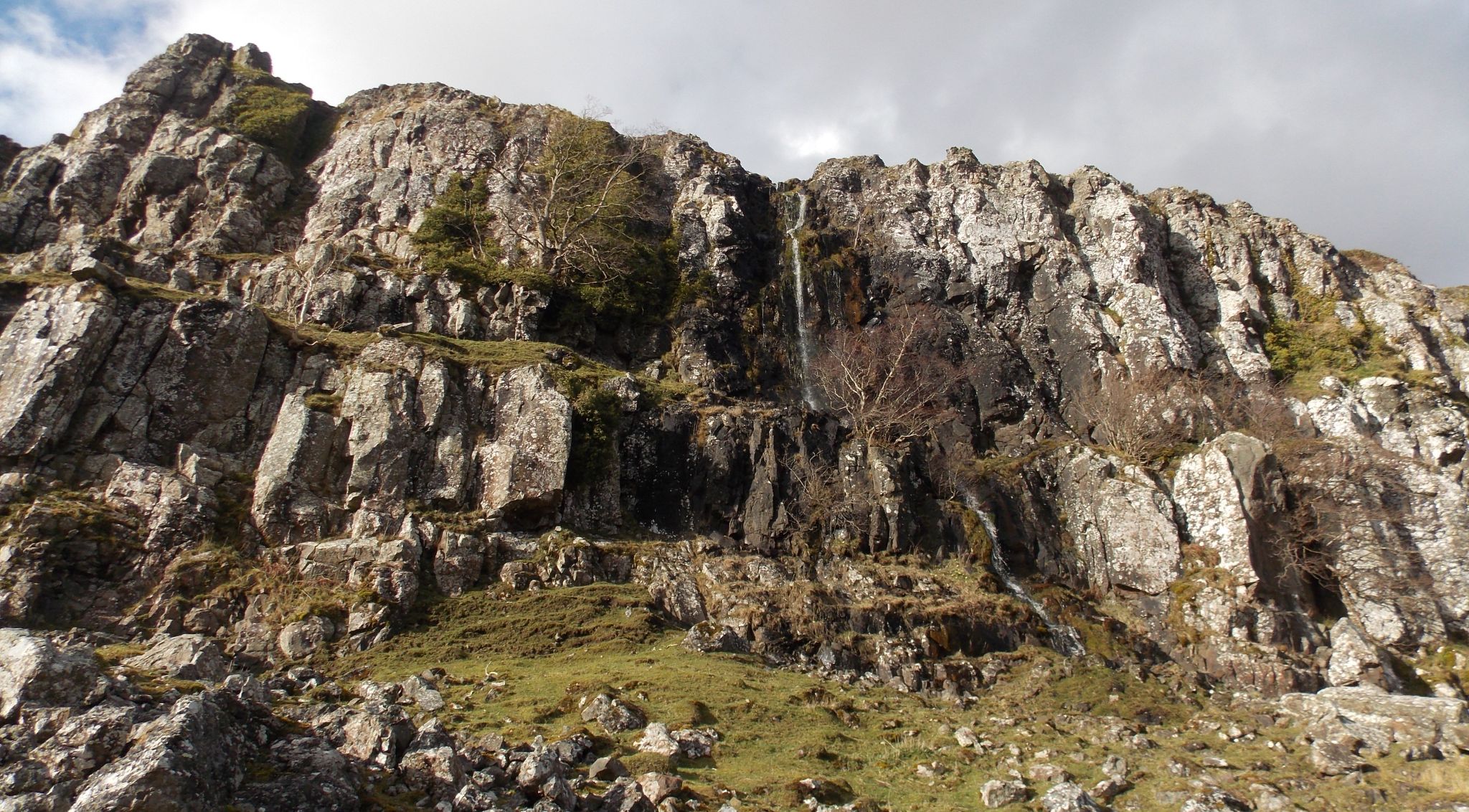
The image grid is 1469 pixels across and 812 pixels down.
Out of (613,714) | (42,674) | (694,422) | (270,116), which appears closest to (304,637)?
(613,714)

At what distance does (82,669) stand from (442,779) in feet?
13.4

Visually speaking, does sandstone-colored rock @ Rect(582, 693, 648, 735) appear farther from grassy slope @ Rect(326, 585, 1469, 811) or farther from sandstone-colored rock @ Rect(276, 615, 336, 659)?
sandstone-colored rock @ Rect(276, 615, 336, 659)

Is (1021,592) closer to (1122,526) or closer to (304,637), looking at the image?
(1122,526)

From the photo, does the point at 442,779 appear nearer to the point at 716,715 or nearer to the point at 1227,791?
the point at 716,715

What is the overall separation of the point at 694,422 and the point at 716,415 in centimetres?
84

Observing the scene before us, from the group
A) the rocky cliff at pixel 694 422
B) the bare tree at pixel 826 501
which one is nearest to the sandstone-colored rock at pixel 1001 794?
the rocky cliff at pixel 694 422

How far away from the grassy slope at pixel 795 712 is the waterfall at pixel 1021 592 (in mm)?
1572

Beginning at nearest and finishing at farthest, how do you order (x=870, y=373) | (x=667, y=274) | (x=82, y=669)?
(x=82, y=669) → (x=870, y=373) → (x=667, y=274)

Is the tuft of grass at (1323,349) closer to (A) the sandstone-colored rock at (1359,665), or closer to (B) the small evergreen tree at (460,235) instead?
(A) the sandstone-colored rock at (1359,665)

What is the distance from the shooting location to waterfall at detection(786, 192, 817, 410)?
35.5 metres

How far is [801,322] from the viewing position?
38.4 meters

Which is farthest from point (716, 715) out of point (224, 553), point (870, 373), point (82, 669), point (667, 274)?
point (667, 274)

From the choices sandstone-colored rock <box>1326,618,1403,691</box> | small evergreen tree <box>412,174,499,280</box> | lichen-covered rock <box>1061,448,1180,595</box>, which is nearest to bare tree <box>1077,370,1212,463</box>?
lichen-covered rock <box>1061,448,1180,595</box>

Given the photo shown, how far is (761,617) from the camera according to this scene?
2069 centimetres
